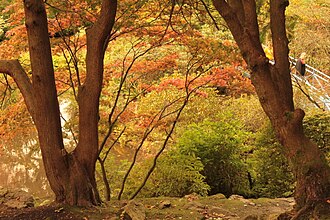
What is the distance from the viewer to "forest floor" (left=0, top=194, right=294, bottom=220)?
11.3ft

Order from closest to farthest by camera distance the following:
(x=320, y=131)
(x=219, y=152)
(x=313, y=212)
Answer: (x=313, y=212) < (x=320, y=131) < (x=219, y=152)

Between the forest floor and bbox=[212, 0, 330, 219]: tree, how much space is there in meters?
0.44

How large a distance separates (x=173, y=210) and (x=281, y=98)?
1.69m

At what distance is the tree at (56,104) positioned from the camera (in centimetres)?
359

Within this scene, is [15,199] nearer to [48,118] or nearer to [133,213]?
[48,118]

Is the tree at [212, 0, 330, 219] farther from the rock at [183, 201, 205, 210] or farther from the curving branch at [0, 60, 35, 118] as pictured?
the curving branch at [0, 60, 35, 118]

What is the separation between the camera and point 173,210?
4.07m

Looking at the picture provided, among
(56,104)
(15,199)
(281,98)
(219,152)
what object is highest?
(56,104)

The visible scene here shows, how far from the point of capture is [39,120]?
3631 mm

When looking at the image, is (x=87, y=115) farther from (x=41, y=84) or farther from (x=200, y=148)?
(x=200, y=148)

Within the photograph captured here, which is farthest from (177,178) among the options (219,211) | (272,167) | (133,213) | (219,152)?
(133,213)

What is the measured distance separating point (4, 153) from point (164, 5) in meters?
6.57

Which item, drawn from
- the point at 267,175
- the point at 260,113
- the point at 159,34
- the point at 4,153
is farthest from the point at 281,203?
the point at 4,153

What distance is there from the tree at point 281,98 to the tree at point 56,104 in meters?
1.20
